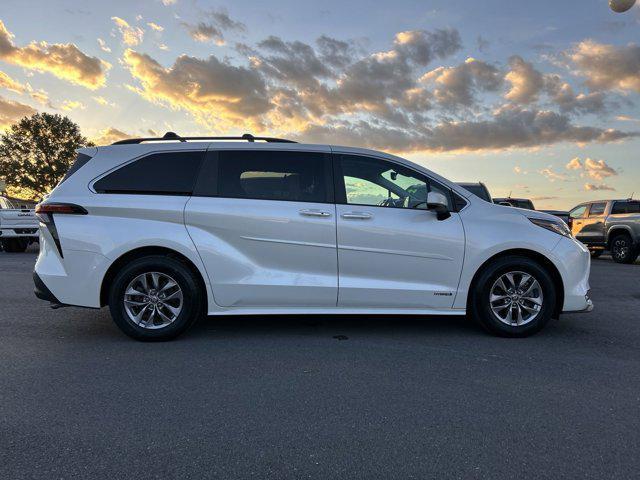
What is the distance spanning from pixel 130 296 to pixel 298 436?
8.21ft

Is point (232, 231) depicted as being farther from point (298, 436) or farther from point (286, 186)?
point (298, 436)

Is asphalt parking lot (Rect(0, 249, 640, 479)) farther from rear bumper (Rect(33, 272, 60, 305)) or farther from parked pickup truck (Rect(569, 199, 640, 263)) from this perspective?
parked pickup truck (Rect(569, 199, 640, 263))

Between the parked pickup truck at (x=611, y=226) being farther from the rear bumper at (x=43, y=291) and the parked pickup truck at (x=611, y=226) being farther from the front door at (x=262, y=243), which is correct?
the rear bumper at (x=43, y=291)

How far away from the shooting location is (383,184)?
→ 16.0 feet

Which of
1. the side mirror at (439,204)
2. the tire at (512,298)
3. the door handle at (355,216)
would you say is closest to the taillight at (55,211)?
the door handle at (355,216)

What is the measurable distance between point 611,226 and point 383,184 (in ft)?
40.6

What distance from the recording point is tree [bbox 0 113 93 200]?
5603 cm

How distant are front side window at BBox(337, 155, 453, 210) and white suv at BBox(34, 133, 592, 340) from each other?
0.01 metres

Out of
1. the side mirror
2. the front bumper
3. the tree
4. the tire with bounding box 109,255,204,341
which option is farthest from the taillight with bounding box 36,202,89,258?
the tree

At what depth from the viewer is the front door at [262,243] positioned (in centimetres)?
458

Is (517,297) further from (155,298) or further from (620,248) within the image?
(620,248)

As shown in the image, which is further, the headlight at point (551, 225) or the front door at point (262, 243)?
the headlight at point (551, 225)

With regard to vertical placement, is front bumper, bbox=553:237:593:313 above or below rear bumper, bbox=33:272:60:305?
above

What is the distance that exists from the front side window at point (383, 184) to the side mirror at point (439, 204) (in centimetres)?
14
